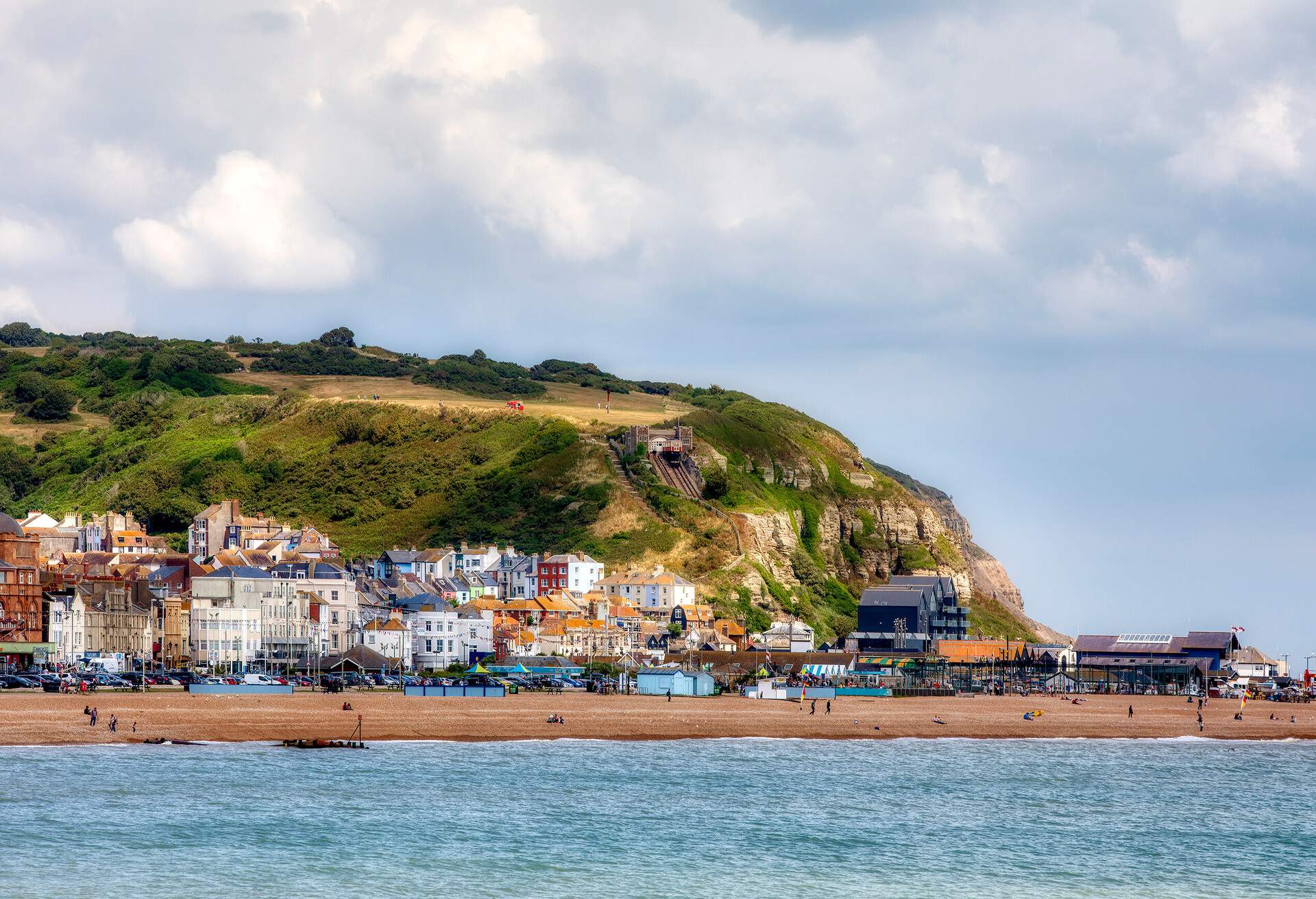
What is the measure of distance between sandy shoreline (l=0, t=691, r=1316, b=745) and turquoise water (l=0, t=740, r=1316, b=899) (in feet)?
9.45

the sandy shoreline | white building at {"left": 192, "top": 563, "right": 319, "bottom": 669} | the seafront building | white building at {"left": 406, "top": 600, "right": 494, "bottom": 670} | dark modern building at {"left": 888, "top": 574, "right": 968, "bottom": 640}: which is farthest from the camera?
dark modern building at {"left": 888, "top": 574, "right": 968, "bottom": 640}

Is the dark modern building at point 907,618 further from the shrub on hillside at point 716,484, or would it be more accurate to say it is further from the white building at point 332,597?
the white building at point 332,597

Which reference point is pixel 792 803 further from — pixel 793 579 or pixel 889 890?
pixel 793 579

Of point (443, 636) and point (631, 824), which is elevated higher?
point (443, 636)

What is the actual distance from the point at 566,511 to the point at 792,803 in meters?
111

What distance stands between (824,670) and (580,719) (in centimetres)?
4665

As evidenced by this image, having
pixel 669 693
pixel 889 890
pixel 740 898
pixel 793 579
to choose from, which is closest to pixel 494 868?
pixel 740 898

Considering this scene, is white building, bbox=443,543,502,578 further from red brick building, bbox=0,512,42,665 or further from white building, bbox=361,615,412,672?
red brick building, bbox=0,512,42,665

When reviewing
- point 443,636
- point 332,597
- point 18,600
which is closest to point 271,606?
point 332,597

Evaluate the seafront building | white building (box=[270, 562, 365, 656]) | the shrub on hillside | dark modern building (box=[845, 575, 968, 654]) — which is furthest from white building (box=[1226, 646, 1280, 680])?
white building (box=[270, 562, 365, 656])

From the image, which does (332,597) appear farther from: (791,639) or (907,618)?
(907,618)

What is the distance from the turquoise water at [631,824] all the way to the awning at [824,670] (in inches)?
1954

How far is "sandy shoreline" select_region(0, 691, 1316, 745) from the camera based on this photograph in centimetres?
7588

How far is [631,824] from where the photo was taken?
55844 mm
